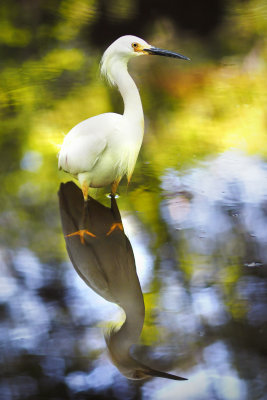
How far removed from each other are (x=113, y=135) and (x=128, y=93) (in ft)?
0.61

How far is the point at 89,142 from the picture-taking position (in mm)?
2086

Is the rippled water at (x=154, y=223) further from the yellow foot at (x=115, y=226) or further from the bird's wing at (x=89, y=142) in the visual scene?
the bird's wing at (x=89, y=142)

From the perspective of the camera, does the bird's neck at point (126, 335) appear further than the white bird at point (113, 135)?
No

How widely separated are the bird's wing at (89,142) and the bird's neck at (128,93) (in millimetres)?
61

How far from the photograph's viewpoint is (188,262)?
1932mm

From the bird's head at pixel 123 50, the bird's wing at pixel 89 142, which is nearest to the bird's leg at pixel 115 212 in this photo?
the bird's wing at pixel 89 142

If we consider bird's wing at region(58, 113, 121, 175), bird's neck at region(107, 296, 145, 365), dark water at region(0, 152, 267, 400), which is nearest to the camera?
dark water at region(0, 152, 267, 400)

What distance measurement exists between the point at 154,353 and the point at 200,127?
1591 mm

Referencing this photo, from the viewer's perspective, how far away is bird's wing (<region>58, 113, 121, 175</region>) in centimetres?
207

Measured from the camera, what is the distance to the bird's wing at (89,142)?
81.4 inches

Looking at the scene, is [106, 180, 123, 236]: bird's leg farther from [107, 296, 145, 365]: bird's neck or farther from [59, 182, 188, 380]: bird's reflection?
[107, 296, 145, 365]: bird's neck

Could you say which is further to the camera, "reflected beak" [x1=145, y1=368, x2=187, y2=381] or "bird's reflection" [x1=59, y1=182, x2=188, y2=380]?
"bird's reflection" [x1=59, y1=182, x2=188, y2=380]

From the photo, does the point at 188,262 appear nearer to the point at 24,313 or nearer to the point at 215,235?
the point at 215,235

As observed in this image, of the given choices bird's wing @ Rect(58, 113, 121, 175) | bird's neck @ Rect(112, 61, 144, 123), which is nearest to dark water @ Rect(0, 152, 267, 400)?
bird's wing @ Rect(58, 113, 121, 175)
